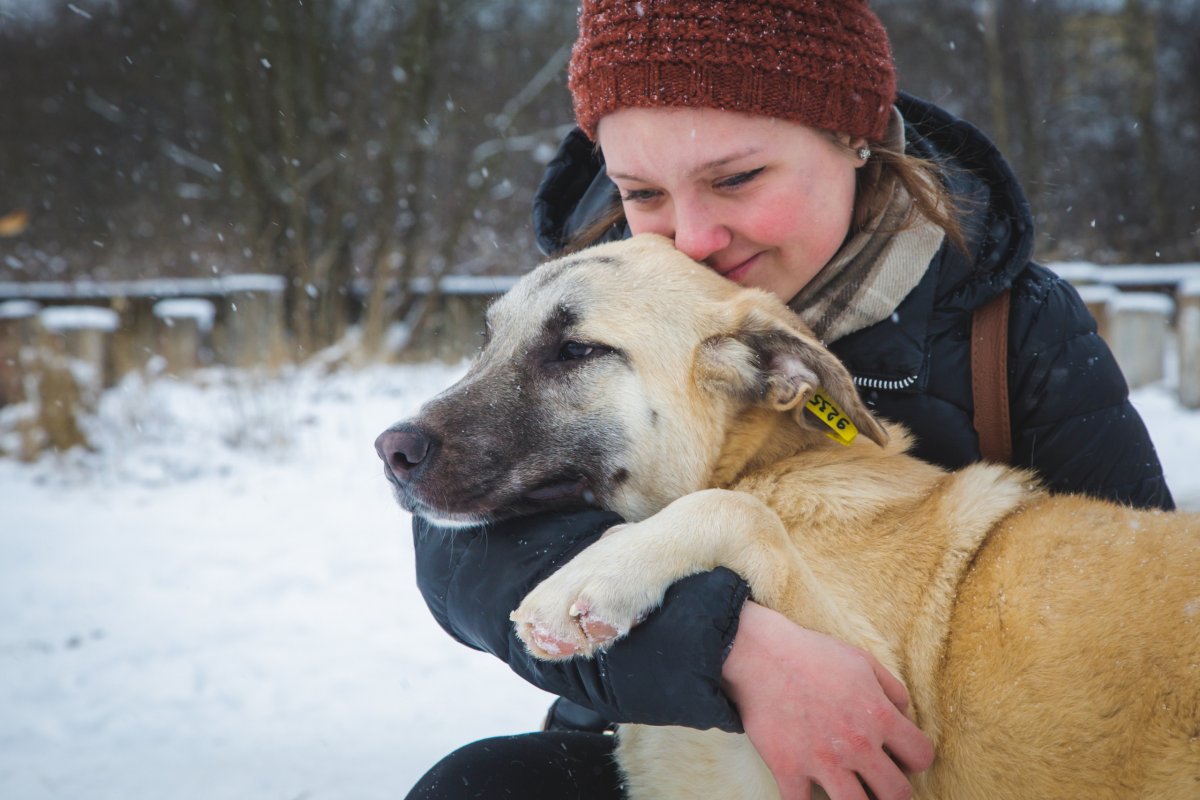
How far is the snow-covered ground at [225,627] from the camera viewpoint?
3.22 m

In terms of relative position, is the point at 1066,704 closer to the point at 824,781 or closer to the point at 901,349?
the point at 824,781

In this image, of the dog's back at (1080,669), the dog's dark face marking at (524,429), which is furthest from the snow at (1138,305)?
the dog's dark face marking at (524,429)

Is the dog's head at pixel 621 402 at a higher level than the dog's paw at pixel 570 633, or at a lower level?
higher

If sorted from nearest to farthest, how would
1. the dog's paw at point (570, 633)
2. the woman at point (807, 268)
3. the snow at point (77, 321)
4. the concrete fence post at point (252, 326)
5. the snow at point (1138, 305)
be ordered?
the dog's paw at point (570, 633) < the woman at point (807, 268) < the snow at point (77, 321) < the snow at point (1138, 305) < the concrete fence post at point (252, 326)

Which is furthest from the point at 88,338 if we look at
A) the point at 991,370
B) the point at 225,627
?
the point at 991,370

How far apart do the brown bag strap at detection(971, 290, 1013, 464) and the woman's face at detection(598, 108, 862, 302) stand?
44cm

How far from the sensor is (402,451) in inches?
76.4

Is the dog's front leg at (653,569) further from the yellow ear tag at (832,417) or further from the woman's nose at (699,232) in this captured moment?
the woman's nose at (699,232)

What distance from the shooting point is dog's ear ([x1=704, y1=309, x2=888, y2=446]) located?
1926 millimetres

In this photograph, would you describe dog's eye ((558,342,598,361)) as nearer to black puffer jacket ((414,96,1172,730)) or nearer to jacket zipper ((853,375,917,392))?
black puffer jacket ((414,96,1172,730))

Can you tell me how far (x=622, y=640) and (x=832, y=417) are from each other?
0.78 metres

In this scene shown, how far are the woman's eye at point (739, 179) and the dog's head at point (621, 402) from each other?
0.23 m

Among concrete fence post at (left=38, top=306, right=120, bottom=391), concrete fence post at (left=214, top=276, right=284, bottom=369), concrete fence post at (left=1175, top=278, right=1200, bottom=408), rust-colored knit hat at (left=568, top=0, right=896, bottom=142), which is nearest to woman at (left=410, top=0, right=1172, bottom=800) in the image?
rust-colored knit hat at (left=568, top=0, right=896, bottom=142)

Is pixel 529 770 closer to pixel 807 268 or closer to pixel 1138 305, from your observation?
pixel 807 268
